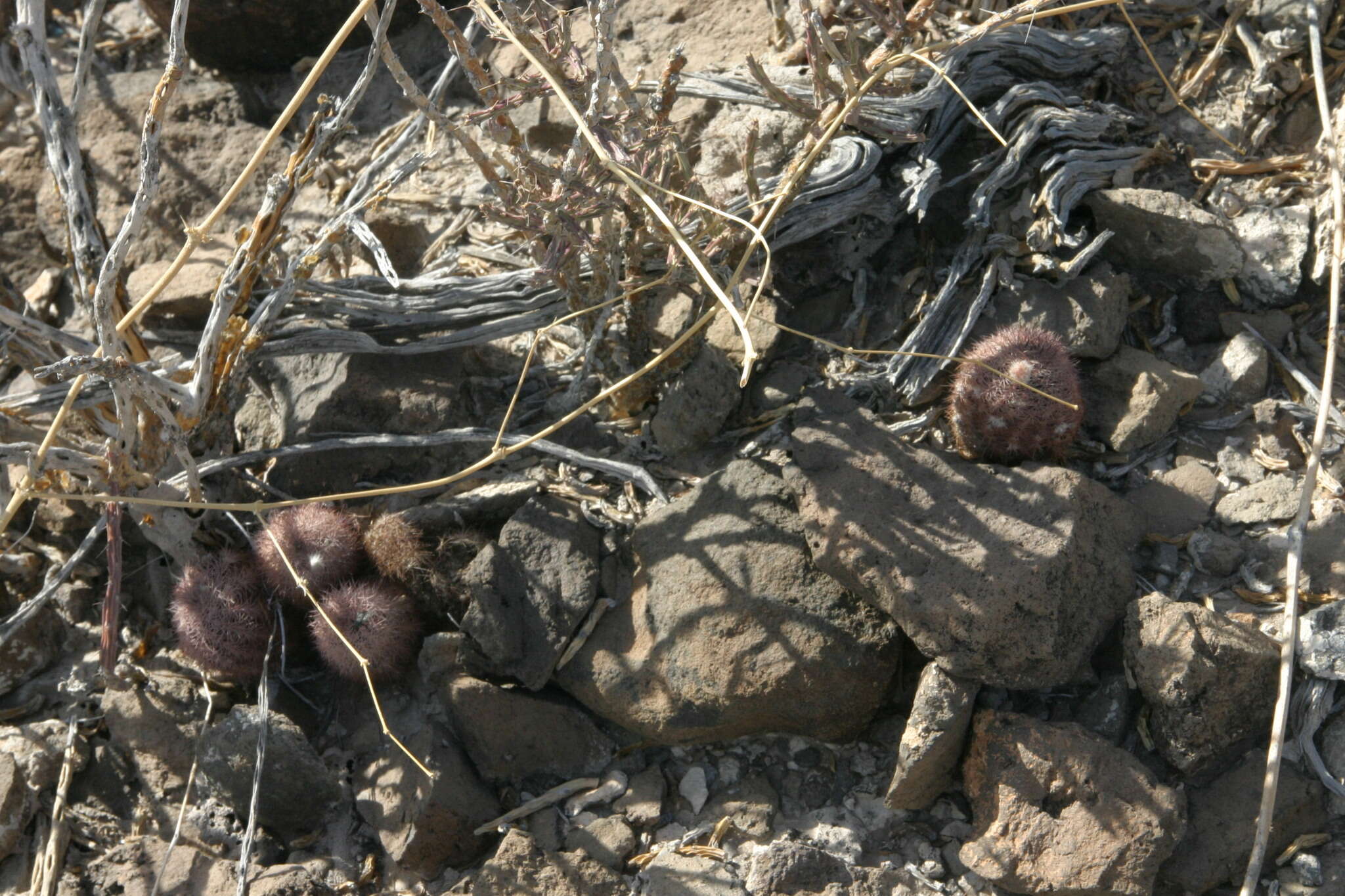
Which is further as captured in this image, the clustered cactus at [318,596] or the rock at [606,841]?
the clustered cactus at [318,596]

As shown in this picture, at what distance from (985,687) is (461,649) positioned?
1.39 meters

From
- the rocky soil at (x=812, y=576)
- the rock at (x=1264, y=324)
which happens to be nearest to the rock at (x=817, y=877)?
the rocky soil at (x=812, y=576)

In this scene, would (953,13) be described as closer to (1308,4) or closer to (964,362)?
(1308,4)

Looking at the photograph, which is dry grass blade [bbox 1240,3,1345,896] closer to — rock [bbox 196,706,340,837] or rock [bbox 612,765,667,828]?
rock [bbox 612,765,667,828]

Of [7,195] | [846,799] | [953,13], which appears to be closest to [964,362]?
[846,799]

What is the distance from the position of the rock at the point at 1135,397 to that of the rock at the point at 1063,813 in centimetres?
→ 88

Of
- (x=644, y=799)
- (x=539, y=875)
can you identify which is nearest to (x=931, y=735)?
(x=644, y=799)

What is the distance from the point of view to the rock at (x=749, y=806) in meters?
2.78

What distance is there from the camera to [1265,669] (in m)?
2.57

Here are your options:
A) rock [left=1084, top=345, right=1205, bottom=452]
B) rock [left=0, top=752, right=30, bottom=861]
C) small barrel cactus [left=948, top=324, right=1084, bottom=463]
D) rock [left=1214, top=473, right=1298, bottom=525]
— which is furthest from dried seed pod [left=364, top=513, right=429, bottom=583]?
rock [left=1214, top=473, right=1298, bottom=525]

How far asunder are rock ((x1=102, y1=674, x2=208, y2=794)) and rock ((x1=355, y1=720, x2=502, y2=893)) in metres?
0.58

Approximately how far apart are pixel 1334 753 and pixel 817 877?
127 cm

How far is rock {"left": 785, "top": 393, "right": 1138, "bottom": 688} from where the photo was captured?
8.55 ft

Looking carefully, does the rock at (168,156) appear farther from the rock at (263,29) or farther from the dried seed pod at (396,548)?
the dried seed pod at (396,548)
